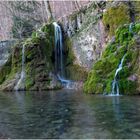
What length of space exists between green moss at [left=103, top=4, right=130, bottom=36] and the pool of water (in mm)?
11509

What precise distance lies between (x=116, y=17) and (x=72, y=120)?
16.4 m

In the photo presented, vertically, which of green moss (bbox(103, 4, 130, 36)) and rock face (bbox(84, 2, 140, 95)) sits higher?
green moss (bbox(103, 4, 130, 36))

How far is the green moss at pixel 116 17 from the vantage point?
27.1 m

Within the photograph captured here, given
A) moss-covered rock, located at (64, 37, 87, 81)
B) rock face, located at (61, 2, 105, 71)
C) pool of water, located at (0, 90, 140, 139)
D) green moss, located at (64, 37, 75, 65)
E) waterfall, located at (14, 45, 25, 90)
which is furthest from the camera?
green moss, located at (64, 37, 75, 65)

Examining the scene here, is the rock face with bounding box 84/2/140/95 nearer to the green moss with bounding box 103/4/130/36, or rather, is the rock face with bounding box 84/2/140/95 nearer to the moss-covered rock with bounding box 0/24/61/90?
the green moss with bounding box 103/4/130/36

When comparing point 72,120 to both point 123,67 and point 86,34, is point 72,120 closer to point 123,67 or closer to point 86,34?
point 123,67

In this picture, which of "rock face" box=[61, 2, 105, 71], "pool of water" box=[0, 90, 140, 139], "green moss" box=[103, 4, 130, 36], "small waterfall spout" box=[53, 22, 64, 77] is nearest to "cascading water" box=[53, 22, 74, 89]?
"small waterfall spout" box=[53, 22, 64, 77]

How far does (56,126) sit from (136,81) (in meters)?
9.82

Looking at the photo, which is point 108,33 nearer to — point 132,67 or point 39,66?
point 39,66

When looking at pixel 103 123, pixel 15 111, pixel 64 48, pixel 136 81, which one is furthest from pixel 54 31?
pixel 103 123

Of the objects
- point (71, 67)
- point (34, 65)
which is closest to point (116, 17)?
point (71, 67)

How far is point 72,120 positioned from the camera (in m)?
11.9

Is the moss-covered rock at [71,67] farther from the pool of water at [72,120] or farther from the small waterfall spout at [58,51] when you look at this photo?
the pool of water at [72,120]

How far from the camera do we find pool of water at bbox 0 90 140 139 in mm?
9977
